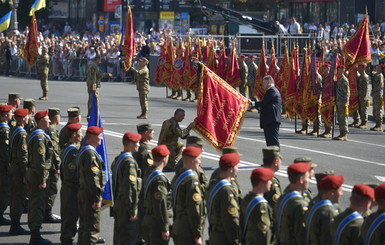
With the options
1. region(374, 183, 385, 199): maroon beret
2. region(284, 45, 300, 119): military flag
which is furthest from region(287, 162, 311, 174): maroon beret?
region(284, 45, 300, 119): military flag

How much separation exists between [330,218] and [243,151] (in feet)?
40.4

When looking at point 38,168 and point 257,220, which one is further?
point 38,168

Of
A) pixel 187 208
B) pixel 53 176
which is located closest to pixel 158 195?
pixel 187 208

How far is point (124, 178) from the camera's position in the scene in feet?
37.1

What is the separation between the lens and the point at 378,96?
2631cm

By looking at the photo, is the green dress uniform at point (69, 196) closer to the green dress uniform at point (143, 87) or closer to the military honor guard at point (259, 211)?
the military honor guard at point (259, 211)

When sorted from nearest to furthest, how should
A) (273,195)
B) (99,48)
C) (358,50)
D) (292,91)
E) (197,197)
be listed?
(197,197) → (273,195) → (358,50) → (292,91) → (99,48)

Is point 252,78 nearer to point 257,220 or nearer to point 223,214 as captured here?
point 223,214

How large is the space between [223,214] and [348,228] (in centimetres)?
165

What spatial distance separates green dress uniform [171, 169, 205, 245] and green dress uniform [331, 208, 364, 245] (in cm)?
201

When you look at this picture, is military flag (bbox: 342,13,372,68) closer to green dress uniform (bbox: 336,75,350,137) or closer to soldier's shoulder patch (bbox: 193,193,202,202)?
green dress uniform (bbox: 336,75,350,137)

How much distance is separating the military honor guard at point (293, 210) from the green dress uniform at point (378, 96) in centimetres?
1697

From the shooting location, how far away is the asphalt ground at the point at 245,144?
55.1 feet

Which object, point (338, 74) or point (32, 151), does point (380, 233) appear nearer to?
point (32, 151)
